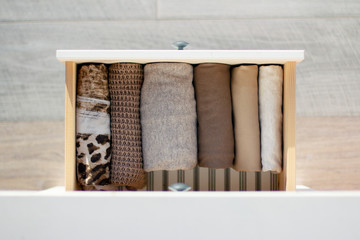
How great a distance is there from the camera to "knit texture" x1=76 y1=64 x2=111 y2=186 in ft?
1.71

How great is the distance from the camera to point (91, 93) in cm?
52

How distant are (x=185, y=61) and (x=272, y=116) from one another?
0.62 ft

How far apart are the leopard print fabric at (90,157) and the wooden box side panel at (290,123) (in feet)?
1.06

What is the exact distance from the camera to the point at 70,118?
51 centimetres

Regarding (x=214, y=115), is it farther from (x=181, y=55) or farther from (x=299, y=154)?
(x=299, y=154)

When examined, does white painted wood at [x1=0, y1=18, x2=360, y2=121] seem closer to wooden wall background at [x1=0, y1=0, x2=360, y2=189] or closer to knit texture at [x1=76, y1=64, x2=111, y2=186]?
wooden wall background at [x1=0, y1=0, x2=360, y2=189]

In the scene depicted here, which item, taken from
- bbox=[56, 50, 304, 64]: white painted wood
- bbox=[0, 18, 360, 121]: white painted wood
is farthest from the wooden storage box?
bbox=[0, 18, 360, 121]: white painted wood

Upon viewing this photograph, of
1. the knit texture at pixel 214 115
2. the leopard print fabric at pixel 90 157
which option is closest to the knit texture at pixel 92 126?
the leopard print fabric at pixel 90 157

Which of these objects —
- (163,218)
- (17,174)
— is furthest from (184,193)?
(17,174)

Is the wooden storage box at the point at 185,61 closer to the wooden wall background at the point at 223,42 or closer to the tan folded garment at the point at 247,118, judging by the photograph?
the tan folded garment at the point at 247,118

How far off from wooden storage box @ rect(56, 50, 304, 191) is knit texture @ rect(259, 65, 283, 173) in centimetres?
2

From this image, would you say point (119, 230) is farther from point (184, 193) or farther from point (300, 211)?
point (300, 211)

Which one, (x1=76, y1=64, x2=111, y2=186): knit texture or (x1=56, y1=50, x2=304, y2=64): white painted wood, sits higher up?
(x1=56, y1=50, x2=304, y2=64): white painted wood

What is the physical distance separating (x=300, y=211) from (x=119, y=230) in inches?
11.5
